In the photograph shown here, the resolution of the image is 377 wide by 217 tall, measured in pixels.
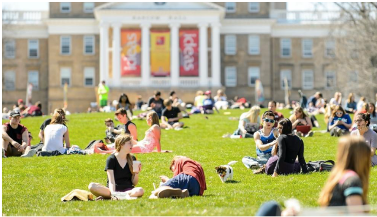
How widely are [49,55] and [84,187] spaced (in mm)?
60153

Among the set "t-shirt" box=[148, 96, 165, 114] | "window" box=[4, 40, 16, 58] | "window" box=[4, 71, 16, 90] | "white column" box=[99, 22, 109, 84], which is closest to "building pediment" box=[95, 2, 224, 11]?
"white column" box=[99, 22, 109, 84]

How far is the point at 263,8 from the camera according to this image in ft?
252

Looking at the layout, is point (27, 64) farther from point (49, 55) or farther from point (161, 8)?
point (161, 8)

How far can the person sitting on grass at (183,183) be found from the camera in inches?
549

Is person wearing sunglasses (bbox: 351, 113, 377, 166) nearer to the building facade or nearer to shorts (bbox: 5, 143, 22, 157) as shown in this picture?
shorts (bbox: 5, 143, 22, 157)

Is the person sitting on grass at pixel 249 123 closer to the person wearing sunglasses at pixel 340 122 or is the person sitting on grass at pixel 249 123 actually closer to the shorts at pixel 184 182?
the person wearing sunglasses at pixel 340 122

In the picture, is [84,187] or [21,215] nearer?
[21,215]

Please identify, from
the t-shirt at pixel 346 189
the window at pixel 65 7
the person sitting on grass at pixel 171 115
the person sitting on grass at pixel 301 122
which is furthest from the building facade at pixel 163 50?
the t-shirt at pixel 346 189

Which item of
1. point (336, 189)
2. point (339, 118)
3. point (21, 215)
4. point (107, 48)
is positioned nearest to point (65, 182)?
point (21, 215)

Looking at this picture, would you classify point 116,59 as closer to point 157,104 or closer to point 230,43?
point 230,43

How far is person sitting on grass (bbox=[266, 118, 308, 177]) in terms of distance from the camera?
16.7m

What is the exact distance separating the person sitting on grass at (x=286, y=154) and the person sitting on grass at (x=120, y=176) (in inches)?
137

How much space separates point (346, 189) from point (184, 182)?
18.7ft

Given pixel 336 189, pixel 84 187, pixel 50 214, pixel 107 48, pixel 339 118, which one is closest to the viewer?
pixel 336 189
